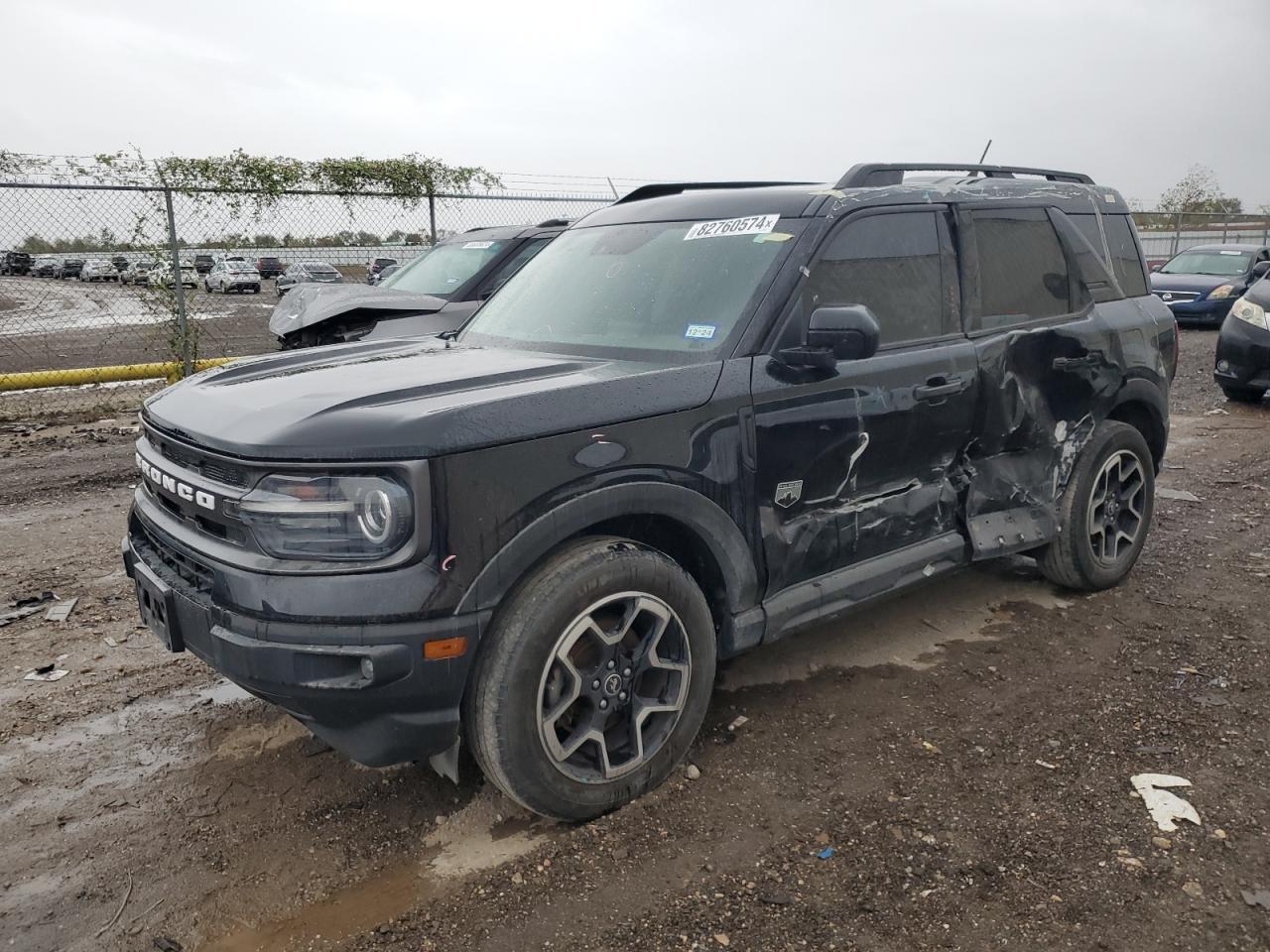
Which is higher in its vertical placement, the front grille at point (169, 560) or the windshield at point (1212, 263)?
the windshield at point (1212, 263)

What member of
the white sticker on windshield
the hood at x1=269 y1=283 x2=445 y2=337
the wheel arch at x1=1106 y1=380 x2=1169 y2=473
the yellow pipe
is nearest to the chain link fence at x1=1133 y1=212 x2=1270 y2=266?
the hood at x1=269 y1=283 x2=445 y2=337

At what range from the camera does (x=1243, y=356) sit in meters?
9.36

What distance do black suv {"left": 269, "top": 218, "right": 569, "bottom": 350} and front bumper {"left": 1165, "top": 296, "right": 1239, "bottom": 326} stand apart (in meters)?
11.9

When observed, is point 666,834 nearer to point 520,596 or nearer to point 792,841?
point 792,841

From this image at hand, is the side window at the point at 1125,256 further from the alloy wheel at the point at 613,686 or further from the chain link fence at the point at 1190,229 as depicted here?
the chain link fence at the point at 1190,229

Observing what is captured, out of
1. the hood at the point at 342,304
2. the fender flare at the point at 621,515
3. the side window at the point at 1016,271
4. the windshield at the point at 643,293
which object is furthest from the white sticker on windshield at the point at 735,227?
the hood at the point at 342,304

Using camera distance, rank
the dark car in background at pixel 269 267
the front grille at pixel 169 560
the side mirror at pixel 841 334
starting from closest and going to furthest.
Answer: the front grille at pixel 169 560 < the side mirror at pixel 841 334 < the dark car in background at pixel 269 267

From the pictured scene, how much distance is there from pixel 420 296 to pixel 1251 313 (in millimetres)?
7982

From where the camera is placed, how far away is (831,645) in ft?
13.9

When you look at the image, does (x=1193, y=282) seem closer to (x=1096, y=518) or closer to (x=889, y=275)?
(x=1096, y=518)

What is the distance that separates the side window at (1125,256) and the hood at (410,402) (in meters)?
2.76

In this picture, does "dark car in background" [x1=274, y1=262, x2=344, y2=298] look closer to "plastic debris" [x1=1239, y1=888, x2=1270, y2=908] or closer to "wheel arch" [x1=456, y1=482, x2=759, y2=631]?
"wheel arch" [x1=456, y1=482, x2=759, y2=631]

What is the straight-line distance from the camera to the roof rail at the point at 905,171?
379cm

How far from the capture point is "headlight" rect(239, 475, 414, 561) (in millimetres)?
2459
